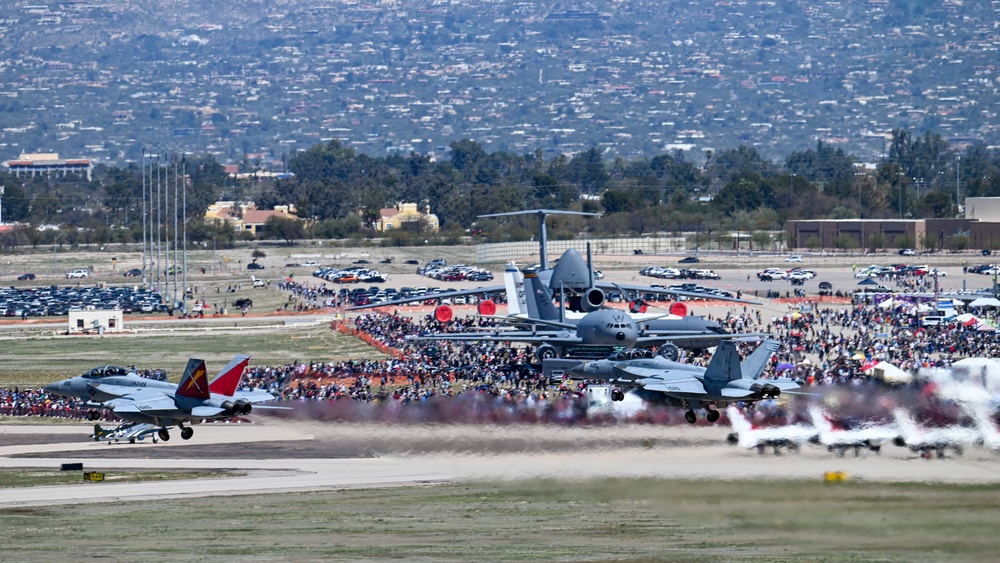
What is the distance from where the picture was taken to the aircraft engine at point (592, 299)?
71188 millimetres

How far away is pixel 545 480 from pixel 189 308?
8043cm

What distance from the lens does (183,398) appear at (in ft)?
159

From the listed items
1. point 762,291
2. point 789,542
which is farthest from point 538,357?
point 762,291

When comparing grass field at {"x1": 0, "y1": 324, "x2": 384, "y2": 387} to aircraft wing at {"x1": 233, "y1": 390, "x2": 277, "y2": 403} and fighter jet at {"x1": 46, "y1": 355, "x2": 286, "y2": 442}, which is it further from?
aircraft wing at {"x1": 233, "y1": 390, "x2": 277, "y2": 403}

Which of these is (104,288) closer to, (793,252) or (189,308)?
(189,308)

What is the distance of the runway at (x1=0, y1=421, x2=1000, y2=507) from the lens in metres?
37.0

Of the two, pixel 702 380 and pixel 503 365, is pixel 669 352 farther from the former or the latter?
pixel 503 365

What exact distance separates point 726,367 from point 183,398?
17.4 meters

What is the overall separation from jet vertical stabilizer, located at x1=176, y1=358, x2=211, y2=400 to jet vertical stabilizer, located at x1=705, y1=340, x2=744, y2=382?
1594 centimetres

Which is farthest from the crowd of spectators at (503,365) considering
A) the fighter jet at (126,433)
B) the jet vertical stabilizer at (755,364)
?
the fighter jet at (126,433)

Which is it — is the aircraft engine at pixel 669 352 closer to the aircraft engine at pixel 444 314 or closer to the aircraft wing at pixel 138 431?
the aircraft wing at pixel 138 431

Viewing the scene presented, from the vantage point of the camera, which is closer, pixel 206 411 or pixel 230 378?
pixel 230 378

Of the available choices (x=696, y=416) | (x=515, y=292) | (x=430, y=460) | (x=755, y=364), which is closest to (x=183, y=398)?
(x=430, y=460)

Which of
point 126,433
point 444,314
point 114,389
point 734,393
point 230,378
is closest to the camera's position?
point 734,393
